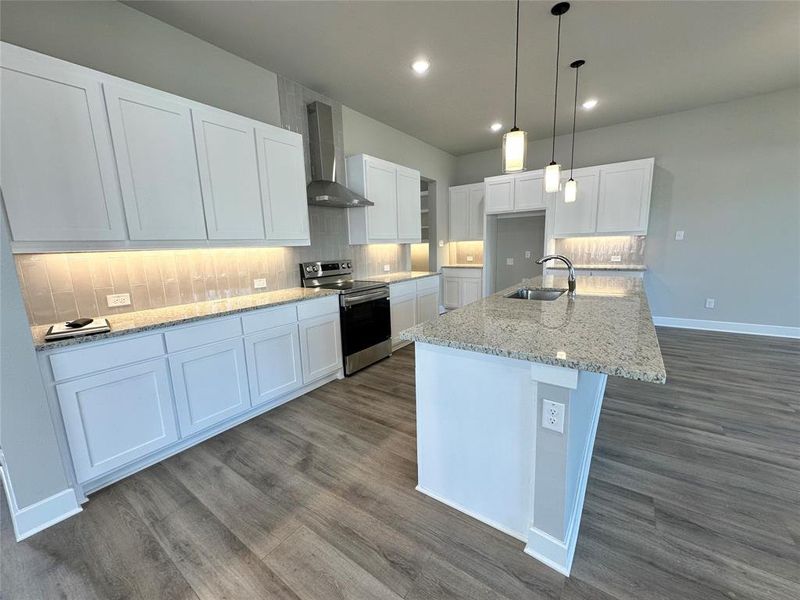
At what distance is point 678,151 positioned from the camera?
4375 mm

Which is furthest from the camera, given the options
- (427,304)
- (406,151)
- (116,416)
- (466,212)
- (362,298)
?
(466,212)

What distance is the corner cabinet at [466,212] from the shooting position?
18.4 feet

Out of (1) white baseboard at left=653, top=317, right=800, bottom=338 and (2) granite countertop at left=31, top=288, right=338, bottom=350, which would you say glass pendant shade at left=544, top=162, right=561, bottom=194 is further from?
(1) white baseboard at left=653, top=317, right=800, bottom=338

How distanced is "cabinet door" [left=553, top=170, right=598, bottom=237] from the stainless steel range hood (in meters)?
3.17

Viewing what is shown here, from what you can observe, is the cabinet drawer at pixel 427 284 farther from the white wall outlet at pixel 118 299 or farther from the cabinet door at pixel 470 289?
the white wall outlet at pixel 118 299

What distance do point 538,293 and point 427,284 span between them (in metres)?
2.01

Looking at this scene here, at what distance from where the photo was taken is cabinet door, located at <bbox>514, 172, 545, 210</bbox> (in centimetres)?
491

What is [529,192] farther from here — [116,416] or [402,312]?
[116,416]

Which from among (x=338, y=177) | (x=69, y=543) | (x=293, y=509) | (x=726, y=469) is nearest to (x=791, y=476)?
(x=726, y=469)

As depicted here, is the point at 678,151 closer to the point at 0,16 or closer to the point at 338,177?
the point at 338,177

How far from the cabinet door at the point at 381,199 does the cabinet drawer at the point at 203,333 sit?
202cm

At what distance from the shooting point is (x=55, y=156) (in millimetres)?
1715

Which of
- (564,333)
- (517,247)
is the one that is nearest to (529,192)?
(517,247)

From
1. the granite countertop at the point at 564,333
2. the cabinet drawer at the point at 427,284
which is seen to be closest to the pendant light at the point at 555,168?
the granite countertop at the point at 564,333
